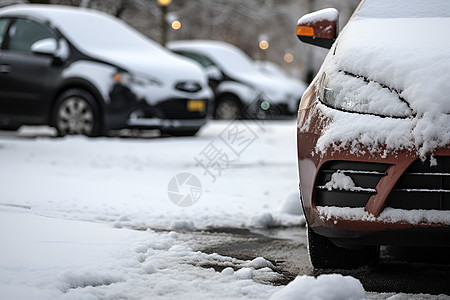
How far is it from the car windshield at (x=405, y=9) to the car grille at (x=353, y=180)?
1.25 metres

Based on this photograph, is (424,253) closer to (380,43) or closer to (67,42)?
(380,43)

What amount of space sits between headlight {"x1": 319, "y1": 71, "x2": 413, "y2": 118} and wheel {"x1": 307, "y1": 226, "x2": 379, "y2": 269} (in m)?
0.65

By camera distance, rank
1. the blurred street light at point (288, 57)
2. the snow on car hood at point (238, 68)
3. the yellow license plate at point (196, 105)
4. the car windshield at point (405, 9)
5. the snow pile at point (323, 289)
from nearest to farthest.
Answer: the snow pile at point (323, 289), the car windshield at point (405, 9), the yellow license plate at point (196, 105), the snow on car hood at point (238, 68), the blurred street light at point (288, 57)

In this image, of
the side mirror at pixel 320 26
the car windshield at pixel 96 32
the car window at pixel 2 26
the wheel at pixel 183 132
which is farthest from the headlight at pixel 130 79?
the side mirror at pixel 320 26

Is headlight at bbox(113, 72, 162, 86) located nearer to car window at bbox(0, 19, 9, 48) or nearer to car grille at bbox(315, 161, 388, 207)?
car window at bbox(0, 19, 9, 48)

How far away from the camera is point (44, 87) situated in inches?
373

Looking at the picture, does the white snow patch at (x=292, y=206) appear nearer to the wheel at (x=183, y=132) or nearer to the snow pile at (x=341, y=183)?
the snow pile at (x=341, y=183)

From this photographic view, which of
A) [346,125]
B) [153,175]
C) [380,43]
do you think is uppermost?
[380,43]

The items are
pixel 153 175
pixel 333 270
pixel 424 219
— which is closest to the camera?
pixel 424 219

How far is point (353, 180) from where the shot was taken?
3199mm

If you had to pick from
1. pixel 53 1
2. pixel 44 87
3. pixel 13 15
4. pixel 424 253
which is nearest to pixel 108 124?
pixel 44 87

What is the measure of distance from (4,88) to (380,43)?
6.97 metres

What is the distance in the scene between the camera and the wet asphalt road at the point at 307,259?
11.5 feet

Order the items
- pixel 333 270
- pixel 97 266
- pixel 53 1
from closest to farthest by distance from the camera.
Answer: pixel 97 266 → pixel 333 270 → pixel 53 1
